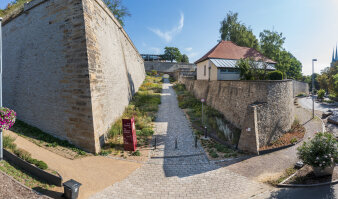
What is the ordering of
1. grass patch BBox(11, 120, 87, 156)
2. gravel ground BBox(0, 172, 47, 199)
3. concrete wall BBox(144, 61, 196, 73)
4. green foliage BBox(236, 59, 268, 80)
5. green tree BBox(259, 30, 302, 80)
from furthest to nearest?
concrete wall BBox(144, 61, 196, 73) → green tree BBox(259, 30, 302, 80) → green foliage BBox(236, 59, 268, 80) → grass patch BBox(11, 120, 87, 156) → gravel ground BBox(0, 172, 47, 199)

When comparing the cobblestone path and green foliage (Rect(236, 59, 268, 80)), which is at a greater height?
green foliage (Rect(236, 59, 268, 80))

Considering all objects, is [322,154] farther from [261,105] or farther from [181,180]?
[181,180]

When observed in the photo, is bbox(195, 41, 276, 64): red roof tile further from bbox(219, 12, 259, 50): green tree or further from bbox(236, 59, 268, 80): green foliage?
bbox(219, 12, 259, 50): green tree

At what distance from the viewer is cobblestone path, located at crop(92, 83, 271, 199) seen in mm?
5871

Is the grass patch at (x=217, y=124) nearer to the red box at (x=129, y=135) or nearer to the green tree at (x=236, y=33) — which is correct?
the red box at (x=129, y=135)

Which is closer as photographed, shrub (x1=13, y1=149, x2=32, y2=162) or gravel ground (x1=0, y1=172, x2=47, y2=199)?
gravel ground (x1=0, y1=172, x2=47, y2=199)

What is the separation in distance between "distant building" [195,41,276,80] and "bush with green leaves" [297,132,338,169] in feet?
38.3

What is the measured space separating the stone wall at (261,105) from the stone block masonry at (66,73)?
8.70m

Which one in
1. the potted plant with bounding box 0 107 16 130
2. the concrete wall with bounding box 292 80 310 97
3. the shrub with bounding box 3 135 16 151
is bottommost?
the shrub with bounding box 3 135 16 151

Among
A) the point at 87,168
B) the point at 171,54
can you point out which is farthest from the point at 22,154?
the point at 171,54

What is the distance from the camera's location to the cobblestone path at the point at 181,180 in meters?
5.87

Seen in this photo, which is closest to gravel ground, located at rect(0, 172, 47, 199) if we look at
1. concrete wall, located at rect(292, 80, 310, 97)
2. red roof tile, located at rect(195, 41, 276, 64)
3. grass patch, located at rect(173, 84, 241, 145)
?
grass patch, located at rect(173, 84, 241, 145)

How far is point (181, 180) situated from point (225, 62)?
619 inches

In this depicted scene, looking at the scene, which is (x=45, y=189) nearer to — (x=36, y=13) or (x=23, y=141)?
(x=23, y=141)
